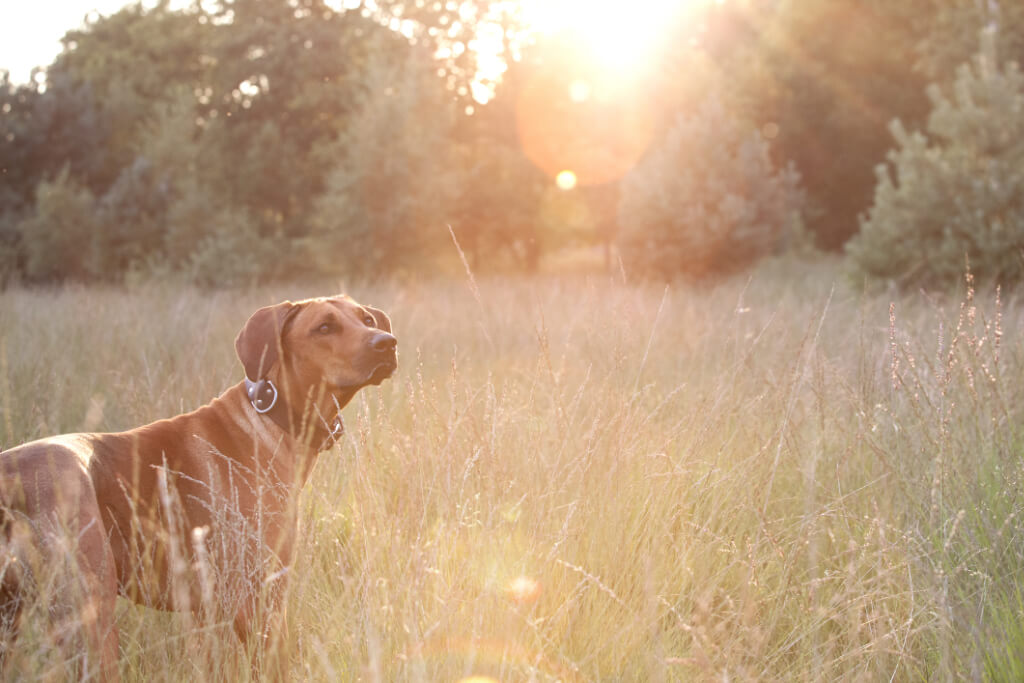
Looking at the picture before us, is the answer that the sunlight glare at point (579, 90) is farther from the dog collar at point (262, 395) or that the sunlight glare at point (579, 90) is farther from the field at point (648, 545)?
the dog collar at point (262, 395)

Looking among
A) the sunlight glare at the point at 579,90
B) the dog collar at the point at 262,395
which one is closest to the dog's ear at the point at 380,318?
the dog collar at the point at 262,395

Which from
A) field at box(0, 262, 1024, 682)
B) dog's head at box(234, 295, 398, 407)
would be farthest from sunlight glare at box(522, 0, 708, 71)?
dog's head at box(234, 295, 398, 407)

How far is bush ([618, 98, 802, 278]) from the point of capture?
14.9m

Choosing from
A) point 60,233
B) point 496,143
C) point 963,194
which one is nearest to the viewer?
point 963,194

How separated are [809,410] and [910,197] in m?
9.08

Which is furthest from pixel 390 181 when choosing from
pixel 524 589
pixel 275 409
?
pixel 524 589

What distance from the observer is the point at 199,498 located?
285 centimetres

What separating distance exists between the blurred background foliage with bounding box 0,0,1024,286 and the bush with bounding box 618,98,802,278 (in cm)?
5

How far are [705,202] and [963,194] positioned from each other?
15.4 ft

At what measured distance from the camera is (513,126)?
22938mm

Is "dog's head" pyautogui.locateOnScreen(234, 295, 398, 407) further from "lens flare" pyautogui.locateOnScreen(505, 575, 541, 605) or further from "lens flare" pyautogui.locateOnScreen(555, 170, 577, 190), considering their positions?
"lens flare" pyautogui.locateOnScreen(555, 170, 577, 190)

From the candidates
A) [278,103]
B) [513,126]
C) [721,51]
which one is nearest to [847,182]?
[721,51]

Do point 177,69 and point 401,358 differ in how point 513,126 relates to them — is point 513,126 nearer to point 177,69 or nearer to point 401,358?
point 177,69

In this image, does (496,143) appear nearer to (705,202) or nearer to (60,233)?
(705,202)
